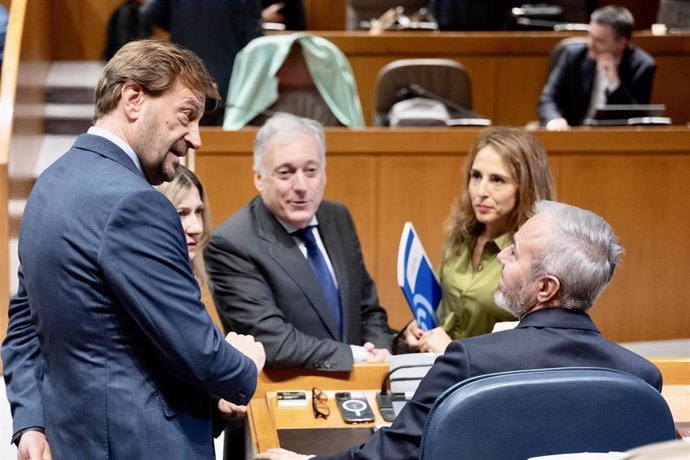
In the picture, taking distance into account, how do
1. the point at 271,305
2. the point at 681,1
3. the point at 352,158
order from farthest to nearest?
the point at 681,1, the point at 352,158, the point at 271,305

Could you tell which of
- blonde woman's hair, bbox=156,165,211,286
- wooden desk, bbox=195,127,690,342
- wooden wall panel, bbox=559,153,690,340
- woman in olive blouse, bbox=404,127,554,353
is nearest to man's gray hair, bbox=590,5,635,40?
wooden desk, bbox=195,127,690,342

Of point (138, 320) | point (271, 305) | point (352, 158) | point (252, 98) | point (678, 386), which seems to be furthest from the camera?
point (252, 98)

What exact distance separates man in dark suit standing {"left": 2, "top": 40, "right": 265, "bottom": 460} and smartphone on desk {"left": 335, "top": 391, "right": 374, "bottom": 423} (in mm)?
457

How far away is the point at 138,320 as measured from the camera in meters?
2.05

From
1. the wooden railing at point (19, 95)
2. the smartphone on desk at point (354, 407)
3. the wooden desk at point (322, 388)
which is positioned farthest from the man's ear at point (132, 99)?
the wooden railing at point (19, 95)

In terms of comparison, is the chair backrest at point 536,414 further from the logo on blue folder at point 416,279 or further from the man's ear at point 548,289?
the logo on blue folder at point 416,279

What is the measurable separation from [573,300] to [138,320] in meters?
0.88

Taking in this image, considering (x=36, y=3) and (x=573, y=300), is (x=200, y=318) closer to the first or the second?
(x=573, y=300)

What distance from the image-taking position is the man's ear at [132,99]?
2121mm

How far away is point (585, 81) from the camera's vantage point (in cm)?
626

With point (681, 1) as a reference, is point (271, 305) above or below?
below

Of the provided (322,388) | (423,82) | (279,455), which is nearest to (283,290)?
(322,388)

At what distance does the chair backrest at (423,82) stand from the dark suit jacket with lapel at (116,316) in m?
4.13

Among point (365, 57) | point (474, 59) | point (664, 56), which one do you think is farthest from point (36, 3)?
point (664, 56)
